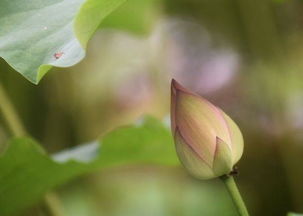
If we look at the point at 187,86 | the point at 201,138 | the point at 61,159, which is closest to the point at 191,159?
the point at 201,138

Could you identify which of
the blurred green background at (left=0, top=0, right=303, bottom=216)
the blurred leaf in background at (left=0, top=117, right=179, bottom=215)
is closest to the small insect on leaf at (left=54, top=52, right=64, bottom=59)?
the blurred leaf in background at (left=0, top=117, right=179, bottom=215)

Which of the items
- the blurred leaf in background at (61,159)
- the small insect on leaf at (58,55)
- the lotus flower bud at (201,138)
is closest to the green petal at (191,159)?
the lotus flower bud at (201,138)

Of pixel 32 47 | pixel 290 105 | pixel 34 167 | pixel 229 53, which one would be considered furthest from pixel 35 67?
pixel 229 53

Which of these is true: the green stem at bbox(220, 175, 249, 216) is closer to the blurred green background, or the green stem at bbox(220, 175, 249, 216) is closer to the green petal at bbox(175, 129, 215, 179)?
the green petal at bbox(175, 129, 215, 179)

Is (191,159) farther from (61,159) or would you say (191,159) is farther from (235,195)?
(61,159)

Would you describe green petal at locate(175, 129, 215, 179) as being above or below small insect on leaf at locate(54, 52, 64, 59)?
below
